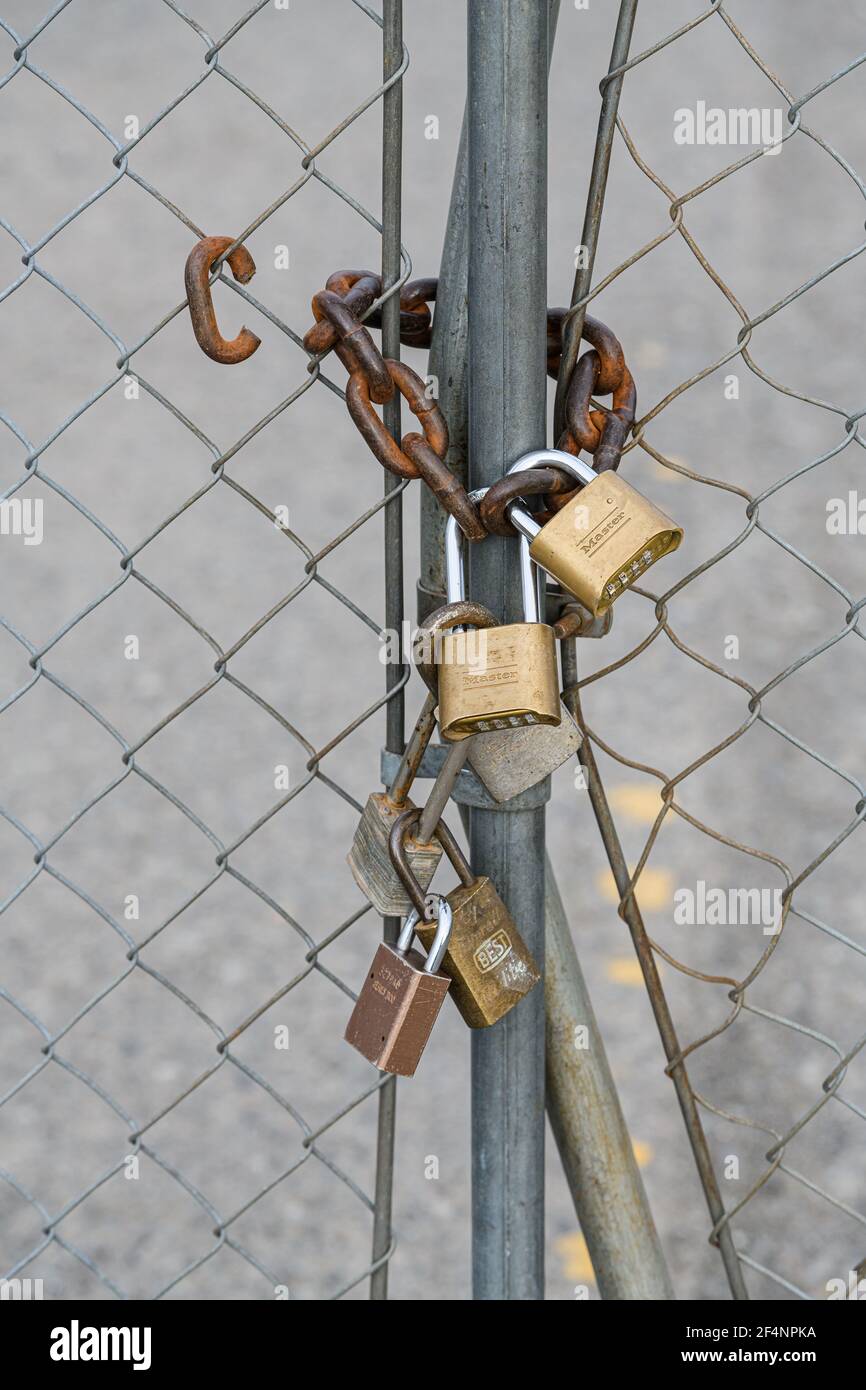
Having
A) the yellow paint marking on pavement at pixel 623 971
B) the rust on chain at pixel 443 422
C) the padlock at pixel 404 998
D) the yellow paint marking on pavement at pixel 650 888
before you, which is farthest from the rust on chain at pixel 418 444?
the yellow paint marking on pavement at pixel 650 888

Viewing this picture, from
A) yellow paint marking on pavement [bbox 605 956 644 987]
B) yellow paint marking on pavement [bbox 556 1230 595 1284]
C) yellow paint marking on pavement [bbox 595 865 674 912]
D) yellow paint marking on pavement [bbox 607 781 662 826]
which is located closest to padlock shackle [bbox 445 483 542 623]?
yellow paint marking on pavement [bbox 556 1230 595 1284]

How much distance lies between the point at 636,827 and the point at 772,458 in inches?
45.2

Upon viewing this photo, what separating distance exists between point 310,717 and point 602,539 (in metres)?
1.73

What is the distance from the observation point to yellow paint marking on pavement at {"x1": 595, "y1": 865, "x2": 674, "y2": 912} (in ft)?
6.71

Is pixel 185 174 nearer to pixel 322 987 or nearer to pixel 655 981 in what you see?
pixel 322 987

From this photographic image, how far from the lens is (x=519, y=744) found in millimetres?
775

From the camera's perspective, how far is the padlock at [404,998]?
78 cm

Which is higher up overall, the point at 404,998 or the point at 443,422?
the point at 443,422

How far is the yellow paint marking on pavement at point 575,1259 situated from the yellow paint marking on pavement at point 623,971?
38cm

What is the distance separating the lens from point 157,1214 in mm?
1616

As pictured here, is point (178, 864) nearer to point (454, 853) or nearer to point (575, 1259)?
point (575, 1259)

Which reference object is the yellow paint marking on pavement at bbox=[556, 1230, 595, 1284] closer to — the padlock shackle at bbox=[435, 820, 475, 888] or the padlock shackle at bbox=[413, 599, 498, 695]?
the padlock shackle at bbox=[435, 820, 475, 888]

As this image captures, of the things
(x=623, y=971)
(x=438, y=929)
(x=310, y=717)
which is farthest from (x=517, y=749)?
(x=310, y=717)
